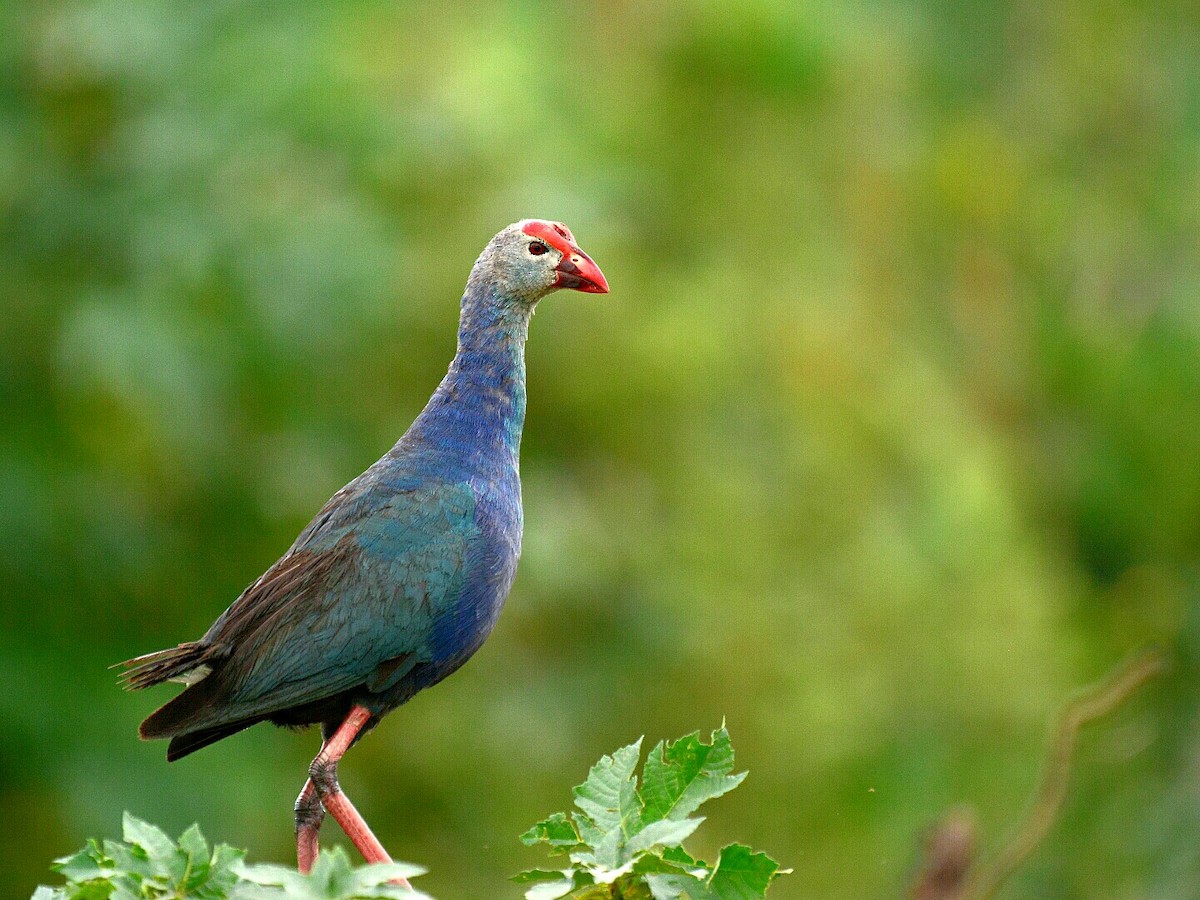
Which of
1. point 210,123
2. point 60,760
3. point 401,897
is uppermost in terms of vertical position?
point 210,123

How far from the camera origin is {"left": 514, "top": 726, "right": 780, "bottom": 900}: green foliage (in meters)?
2.97

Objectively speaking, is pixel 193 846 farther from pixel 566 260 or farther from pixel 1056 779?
pixel 1056 779

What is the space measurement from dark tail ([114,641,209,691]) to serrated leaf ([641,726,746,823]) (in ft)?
3.98

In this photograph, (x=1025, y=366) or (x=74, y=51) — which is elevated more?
(x=1025, y=366)

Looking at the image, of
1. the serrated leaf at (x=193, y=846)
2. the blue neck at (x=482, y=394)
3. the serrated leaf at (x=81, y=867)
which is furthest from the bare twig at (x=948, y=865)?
the serrated leaf at (x=81, y=867)

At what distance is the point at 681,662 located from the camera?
9.52m

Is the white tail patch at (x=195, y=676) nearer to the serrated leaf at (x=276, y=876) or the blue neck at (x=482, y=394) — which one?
the blue neck at (x=482, y=394)

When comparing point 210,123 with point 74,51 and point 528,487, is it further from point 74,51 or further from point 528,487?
point 528,487

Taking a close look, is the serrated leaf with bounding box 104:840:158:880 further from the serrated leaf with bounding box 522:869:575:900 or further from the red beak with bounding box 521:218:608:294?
the red beak with bounding box 521:218:608:294

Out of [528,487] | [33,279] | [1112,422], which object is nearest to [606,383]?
[528,487]

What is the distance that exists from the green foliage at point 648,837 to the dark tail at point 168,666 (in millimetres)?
1096

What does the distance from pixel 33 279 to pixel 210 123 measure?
1.14 m

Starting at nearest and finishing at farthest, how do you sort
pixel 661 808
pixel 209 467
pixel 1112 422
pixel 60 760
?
pixel 661 808 → pixel 60 760 → pixel 209 467 → pixel 1112 422

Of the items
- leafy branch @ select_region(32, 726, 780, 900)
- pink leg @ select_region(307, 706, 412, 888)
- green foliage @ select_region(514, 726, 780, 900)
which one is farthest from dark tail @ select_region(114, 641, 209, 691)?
green foliage @ select_region(514, 726, 780, 900)
